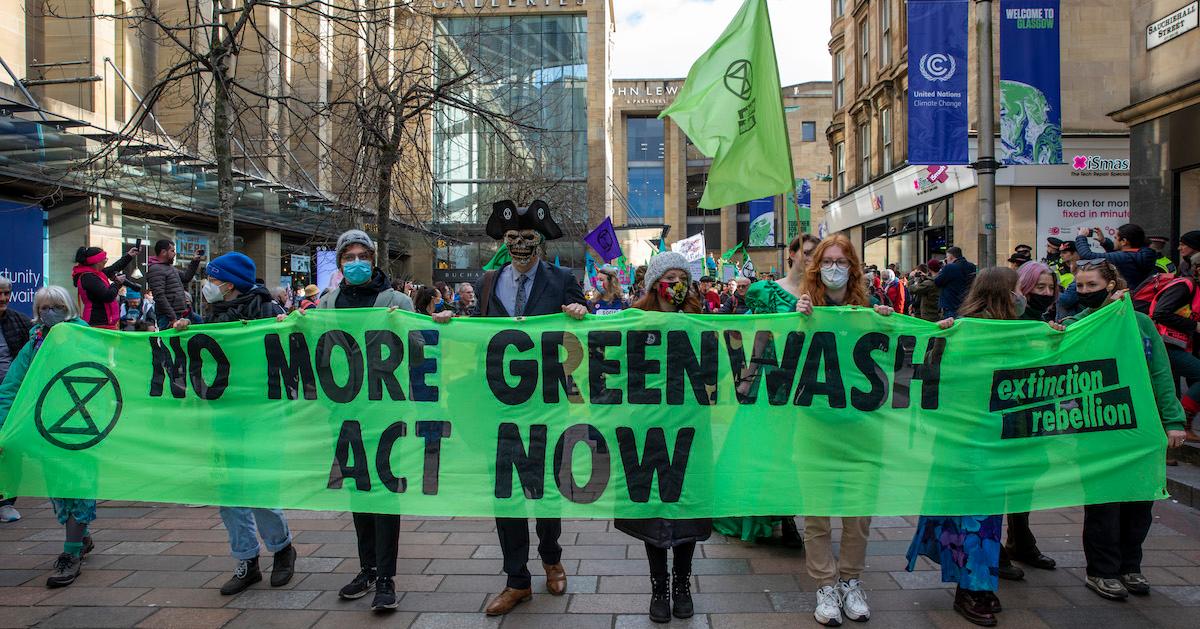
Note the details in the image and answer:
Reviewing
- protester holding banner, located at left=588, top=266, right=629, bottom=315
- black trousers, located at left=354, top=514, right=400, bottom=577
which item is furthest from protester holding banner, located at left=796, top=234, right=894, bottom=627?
protester holding banner, located at left=588, top=266, right=629, bottom=315

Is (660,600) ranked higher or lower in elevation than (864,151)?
lower

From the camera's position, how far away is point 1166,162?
11.6 m

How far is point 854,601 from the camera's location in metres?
3.97

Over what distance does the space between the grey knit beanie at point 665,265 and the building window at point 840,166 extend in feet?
93.0

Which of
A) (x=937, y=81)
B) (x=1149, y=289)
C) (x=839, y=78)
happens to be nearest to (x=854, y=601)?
(x=1149, y=289)

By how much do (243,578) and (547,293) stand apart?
2.34 metres

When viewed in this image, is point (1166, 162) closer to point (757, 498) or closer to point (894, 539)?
point (894, 539)

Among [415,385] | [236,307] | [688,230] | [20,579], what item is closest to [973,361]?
[415,385]

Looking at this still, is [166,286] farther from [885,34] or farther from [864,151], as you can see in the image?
[864,151]

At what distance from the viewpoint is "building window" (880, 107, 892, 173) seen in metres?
24.9

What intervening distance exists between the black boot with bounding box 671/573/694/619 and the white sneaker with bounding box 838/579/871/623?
0.76 metres

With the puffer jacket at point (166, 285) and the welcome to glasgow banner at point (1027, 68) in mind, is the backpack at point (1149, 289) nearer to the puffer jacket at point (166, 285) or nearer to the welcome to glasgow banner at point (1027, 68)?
the welcome to glasgow banner at point (1027, 68)

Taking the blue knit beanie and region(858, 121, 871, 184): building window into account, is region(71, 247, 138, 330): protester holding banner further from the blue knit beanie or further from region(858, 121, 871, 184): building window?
region(858, 121, 871, 184): building window

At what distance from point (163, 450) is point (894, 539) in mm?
4572
